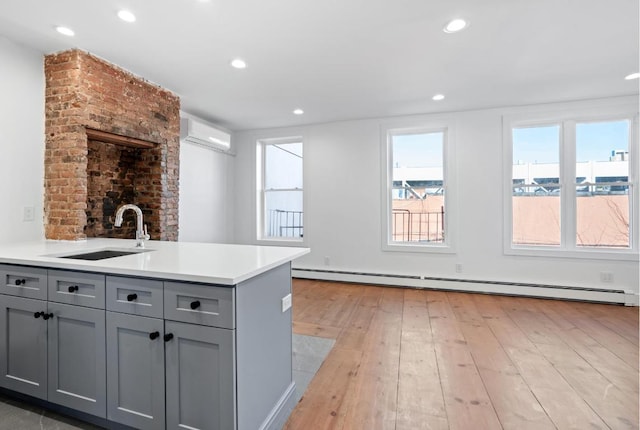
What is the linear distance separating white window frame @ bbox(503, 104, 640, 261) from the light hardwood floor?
69cm

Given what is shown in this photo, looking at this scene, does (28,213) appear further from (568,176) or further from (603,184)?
(603,184)

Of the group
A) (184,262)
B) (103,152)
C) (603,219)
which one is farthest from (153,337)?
(603,219)

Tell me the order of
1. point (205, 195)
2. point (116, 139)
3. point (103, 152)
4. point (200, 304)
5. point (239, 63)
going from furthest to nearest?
point (205, 195), point (103, 152), point (116, 139), point (239, 63), point (200, 304)

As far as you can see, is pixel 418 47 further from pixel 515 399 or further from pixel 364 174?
pixel 515 399

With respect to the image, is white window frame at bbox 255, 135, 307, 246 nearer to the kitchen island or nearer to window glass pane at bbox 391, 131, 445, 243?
window glass pane at bbox 391, 131, 445, 243

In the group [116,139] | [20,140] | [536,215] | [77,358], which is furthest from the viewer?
[536,215]

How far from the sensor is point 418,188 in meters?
4.86

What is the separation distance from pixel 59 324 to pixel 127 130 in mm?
2132

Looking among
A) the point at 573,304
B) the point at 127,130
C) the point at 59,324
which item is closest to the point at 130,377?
the point at 59,324

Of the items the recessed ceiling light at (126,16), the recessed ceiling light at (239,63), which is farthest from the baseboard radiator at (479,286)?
the recessed ceiling light at (126,16)

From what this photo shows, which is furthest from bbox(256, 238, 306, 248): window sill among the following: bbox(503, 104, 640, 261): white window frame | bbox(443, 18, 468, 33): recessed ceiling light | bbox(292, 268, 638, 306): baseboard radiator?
bbox(443, 18, 468, 33): recessed ceiling light

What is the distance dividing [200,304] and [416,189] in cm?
412

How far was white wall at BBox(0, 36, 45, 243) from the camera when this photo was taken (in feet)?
8.39

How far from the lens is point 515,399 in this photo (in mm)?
1948
